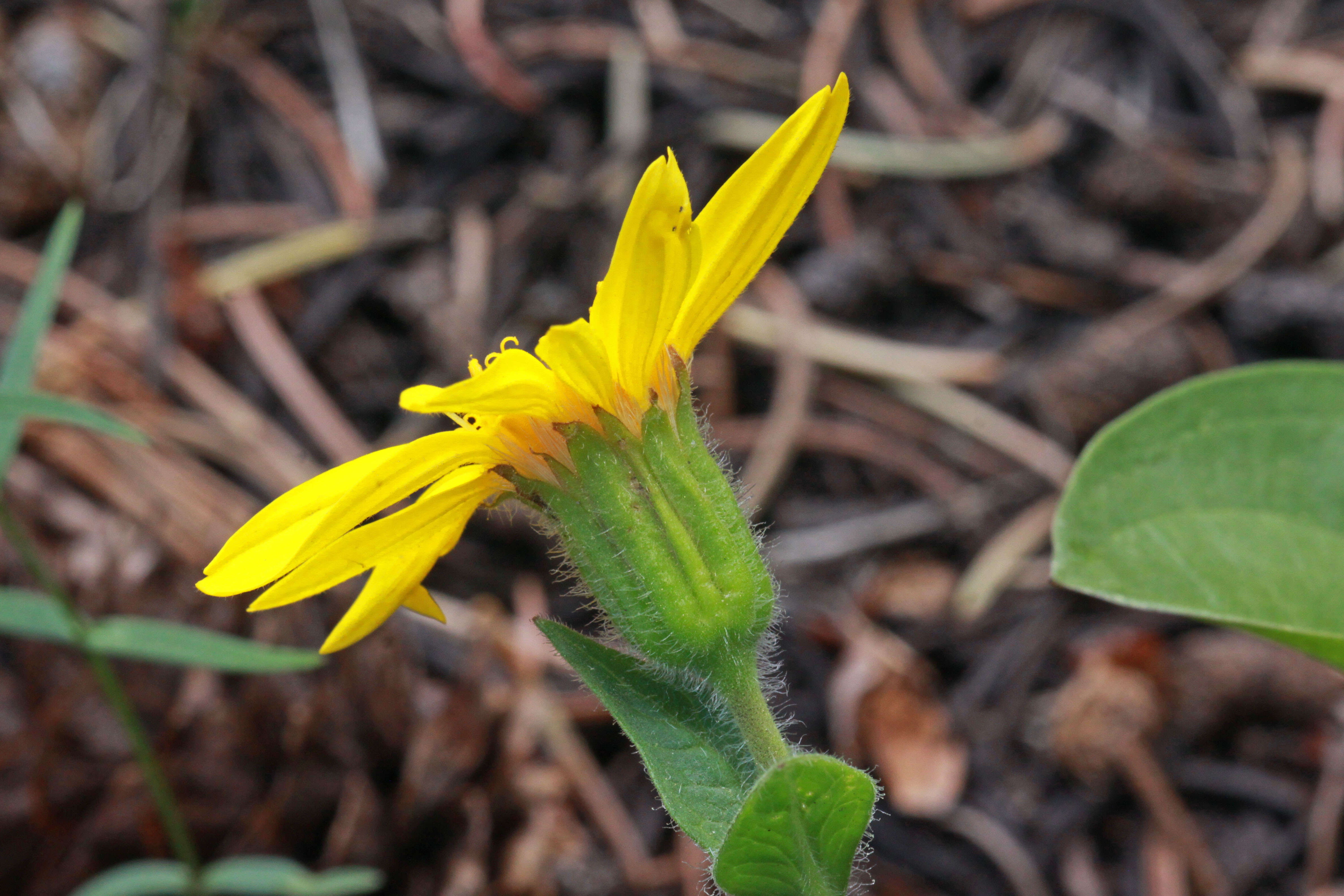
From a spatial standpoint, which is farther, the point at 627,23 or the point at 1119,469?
the point at 627,23

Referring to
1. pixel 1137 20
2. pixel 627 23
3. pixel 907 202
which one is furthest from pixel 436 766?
pixel 1137 20

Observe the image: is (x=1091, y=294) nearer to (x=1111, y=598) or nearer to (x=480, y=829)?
(x=1111, y=598)

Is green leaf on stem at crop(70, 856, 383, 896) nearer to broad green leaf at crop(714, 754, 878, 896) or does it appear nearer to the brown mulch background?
the brown mulch background

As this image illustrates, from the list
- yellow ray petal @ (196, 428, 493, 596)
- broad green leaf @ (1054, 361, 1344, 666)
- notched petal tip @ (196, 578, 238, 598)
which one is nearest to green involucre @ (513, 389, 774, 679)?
yellow ray petal @ (196, 428, 493, 596)

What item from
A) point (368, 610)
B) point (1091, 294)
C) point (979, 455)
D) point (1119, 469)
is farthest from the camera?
point (1091, 294)

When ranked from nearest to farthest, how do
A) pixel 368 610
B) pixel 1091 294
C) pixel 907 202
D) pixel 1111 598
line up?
pixel 368 610
pixel 1111 598
pixel 1091 294
pixel 907 202

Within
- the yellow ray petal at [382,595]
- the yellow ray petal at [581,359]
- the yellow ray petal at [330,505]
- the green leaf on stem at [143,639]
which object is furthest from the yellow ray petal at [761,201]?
the green leaf on stem at [143,639]

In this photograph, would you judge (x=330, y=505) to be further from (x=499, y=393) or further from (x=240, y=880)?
(x=240, y=880)
